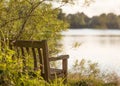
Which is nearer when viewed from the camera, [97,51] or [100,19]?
[100,19]

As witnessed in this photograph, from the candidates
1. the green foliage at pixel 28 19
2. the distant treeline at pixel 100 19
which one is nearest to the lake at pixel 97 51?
the distant treeline at pixel 100 19

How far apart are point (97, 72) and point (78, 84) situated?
1.21 m

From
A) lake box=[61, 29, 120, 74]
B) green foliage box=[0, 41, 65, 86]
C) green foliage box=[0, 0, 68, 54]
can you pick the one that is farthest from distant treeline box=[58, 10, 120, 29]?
green foliage box=[0, 41, 65, 86]

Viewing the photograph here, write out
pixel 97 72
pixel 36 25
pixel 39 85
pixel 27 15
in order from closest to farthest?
pixel 39 85
pixel 27 15
pixel 36 25
pixel 97 72

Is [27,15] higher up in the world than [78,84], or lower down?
higher up

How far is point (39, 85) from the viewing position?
10.8ft

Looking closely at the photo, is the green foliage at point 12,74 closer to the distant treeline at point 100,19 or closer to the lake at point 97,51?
the lake at point 97,51

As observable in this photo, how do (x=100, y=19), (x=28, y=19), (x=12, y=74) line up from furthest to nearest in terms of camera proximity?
(x=100, y=19), (x=28, y=19), (x=12, y=74)

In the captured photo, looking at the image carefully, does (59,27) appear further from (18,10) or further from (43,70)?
(43,70)

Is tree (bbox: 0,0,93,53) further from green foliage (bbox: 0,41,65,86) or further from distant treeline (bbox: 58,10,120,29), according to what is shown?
green foliage (bbox: 0,41,65,86)

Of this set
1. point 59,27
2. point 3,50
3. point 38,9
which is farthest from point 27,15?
point 3,50

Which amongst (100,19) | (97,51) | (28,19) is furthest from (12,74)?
(97,51)

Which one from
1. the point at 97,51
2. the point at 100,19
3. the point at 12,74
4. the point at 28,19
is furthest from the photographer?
the point at 97,51

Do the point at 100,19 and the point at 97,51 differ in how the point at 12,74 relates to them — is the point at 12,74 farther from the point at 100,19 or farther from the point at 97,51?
the point at 97,51
